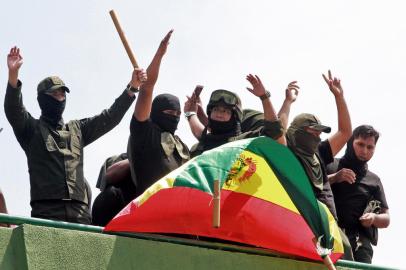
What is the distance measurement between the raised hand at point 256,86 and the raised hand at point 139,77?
82 cm

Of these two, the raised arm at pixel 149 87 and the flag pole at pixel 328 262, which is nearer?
the flag pole at pixel 328 262

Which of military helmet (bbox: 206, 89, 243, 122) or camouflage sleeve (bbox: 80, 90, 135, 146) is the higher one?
military helmet (bbox: 206, 89, 243, 122)

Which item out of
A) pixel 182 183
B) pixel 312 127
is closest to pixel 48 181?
pixel 182 183

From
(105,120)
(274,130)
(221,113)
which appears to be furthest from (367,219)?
(105,120)

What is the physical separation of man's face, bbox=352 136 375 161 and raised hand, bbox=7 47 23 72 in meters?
2.92

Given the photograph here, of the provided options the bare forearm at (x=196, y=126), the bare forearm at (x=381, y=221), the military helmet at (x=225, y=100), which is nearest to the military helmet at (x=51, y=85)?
the military helmet at (x=225, y=100)

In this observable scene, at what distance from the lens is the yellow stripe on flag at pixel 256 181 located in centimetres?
753

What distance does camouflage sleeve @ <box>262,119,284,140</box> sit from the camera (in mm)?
8383

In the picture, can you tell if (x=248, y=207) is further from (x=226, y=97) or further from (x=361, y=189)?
(x=361, y=189)

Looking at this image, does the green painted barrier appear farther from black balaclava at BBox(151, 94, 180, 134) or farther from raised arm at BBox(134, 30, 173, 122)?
black balaclava at BBox(151, 94, 180, 134)

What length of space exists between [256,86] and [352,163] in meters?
1.32

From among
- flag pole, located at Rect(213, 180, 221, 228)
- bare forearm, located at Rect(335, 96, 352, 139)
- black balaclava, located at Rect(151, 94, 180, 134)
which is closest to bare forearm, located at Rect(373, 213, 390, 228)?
bare forearm, located at Rect(335, 96, 352, 139)

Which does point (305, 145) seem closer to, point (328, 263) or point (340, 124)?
point (340, 124)

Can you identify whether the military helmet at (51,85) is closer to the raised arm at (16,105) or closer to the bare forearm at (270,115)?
the raised arm at (16,105)
